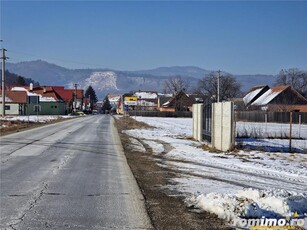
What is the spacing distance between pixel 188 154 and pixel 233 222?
11881 millimetres

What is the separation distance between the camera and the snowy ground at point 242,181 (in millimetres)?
7242

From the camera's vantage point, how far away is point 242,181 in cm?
1148

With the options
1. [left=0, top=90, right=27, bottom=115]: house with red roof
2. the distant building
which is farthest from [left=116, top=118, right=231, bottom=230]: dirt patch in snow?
the distant building

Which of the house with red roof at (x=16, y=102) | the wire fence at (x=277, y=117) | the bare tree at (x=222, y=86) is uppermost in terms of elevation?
the bare tree at (x=222, y=86)

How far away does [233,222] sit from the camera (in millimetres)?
6855

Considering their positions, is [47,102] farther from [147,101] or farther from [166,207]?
[166,207]

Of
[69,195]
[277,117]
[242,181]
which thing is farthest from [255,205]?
[277,117]

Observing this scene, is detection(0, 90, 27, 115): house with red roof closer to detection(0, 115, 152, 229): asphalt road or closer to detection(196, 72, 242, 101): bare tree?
detection(196, 72, 242, 101): bare tree

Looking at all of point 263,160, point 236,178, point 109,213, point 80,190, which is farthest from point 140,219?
point 263,160

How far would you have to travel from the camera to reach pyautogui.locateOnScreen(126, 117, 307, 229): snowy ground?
724 cm

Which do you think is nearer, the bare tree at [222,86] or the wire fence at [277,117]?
the wire fence at [277,117]

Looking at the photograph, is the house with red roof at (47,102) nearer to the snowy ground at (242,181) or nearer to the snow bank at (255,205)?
the snowy ground at (242,181)

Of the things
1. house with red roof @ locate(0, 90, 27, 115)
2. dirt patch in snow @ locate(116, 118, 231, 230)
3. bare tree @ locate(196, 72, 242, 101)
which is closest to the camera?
dirt patch in snow @ locate(116, 118, 231, 230)

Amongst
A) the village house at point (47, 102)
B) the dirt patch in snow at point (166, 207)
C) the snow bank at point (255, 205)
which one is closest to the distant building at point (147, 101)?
the village house at point (47, 102)
